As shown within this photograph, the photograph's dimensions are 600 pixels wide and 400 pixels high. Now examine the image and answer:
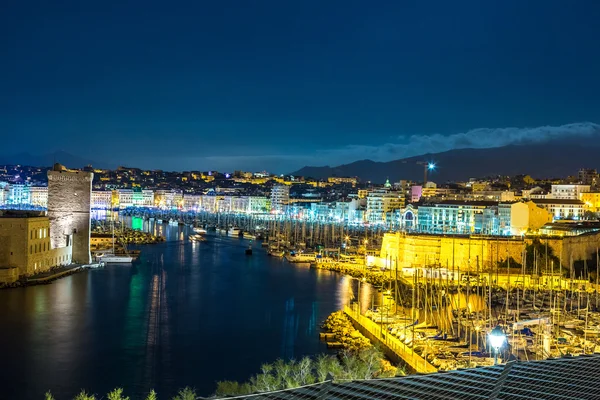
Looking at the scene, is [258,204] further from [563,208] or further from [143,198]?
[563,208]

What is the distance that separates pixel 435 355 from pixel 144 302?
20.1ft

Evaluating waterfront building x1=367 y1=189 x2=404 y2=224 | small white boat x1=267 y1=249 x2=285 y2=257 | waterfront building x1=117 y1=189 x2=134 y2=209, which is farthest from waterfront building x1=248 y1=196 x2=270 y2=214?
small white boat x1=267 y1=249 x2=285 y2=257

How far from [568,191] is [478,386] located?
29.8 meters

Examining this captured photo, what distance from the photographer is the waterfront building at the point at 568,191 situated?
1210 inches

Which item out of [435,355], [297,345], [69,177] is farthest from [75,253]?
[435,355]

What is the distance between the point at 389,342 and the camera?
920 centimetres

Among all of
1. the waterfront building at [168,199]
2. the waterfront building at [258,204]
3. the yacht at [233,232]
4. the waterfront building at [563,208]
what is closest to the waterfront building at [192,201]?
the waterfront building at [168,199]

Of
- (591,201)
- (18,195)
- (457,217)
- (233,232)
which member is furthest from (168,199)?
(591,201)

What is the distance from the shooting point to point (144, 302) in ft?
41.8

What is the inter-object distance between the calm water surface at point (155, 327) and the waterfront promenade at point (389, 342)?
0.67 metres

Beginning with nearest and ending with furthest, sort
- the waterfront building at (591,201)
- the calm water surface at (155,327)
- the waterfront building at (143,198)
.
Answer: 1. the calm water surface at (155,327)
2. the waterfront building at (591,201)
3. the waterfront building at (143,198)

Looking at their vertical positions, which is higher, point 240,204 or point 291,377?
point 240,204

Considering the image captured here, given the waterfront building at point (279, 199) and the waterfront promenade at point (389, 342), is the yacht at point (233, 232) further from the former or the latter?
the waterfront promenade at point (389, 342)

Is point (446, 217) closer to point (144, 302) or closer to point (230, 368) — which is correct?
point (144, 302)
